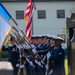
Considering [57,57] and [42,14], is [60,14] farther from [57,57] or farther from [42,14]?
[57,57]

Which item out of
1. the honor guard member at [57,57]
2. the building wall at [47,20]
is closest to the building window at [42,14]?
the building wall at [47,20]

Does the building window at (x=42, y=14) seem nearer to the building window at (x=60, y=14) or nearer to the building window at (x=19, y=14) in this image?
the building window at (x=60, y=14)

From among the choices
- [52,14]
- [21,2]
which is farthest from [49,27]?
[21,2]

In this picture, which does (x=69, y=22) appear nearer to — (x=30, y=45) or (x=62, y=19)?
(x=30, y=45)

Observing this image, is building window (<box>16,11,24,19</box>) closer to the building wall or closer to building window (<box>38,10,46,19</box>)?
the building wall

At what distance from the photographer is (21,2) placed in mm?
45938

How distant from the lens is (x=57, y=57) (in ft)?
25.4

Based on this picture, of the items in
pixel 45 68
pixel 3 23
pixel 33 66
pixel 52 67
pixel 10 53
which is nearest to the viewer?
pixel 3 23

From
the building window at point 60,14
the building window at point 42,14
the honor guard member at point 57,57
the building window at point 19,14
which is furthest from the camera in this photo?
the building window at point 60,14

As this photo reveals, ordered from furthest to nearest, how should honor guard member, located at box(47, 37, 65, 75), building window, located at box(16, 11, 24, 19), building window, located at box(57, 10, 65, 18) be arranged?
building window, located at box(57, 10, 65, 18)
building window, located at box(16, 11, 24, 19)
honor guard member, located at box(47, 37, 65, 75)

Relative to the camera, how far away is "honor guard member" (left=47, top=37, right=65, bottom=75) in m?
7.73

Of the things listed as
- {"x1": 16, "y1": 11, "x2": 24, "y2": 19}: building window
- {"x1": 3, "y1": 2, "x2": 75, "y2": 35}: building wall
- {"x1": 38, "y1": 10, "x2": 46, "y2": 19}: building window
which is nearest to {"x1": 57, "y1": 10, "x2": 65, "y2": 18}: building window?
{"x1": 3, "y1": 2, "x2": 75, "y2": 35}: building wall

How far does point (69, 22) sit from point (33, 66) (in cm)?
300

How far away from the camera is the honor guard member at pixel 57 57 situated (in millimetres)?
7730
